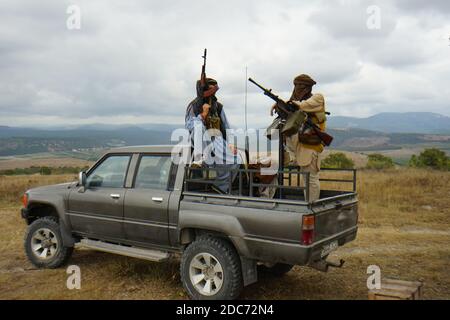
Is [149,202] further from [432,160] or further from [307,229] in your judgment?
[432,160]

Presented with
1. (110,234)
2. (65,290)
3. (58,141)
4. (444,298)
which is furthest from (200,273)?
(58,141)

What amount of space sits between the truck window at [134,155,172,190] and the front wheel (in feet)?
2.96

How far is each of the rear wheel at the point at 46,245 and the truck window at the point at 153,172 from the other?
1.61 meters

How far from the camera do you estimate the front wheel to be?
4246 millimetres

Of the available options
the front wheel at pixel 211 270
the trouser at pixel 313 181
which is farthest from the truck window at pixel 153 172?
the trouser at pixel 313 181

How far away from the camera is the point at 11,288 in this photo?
5152 millimetres

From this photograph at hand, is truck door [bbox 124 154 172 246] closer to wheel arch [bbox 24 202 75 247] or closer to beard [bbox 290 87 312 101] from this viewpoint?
wheel arch [bbox 24 202 75 247]

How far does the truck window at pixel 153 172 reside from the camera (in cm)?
498

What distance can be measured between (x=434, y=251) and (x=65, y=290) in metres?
5.85

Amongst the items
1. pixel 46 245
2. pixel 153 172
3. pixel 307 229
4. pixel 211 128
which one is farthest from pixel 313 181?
pixel 46 245

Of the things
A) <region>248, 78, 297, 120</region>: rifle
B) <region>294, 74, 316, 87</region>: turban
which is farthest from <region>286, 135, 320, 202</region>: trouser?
<region>294, 74, 316, 87</region>: turban

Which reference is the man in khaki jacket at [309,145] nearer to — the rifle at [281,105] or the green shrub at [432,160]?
the rifle at [281,105]

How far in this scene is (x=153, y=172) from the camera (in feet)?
16.7
